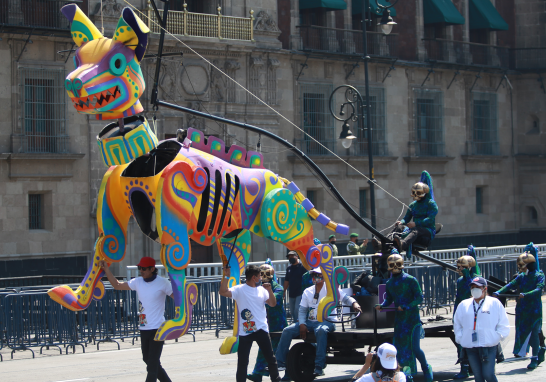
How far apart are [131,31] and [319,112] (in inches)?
788

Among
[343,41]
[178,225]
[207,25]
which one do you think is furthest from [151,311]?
[343,41]

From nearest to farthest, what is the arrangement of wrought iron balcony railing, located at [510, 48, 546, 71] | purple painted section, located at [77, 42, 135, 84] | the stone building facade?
1. purple painted section, located at [77, 42, 135, 84]
2. the stone building facade
3. wrought iron balcony railing, located at [510, 48, 546, 71]

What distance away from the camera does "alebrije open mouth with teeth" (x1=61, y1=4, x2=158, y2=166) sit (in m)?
10.4

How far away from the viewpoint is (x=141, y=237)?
82.6 ft

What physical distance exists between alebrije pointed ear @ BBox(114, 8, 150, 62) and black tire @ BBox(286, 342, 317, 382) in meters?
4.94

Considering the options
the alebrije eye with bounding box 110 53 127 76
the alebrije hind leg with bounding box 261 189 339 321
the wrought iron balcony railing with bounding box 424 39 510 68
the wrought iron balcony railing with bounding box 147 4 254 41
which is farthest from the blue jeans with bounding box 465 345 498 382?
the wrought iron balcony railing with bounding box 424 39 510 68

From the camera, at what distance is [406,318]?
11.5m

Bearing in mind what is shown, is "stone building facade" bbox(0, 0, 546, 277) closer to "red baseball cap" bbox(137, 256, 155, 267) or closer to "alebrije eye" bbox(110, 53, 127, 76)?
"alebrije eye" bbox(110, 53, 127, 76)

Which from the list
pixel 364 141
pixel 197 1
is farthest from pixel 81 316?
pixel 364 141

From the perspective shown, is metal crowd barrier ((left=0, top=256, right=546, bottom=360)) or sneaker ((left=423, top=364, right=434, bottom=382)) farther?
metal crowd barrier ((left=0, top=256, right=546, bottom=360))

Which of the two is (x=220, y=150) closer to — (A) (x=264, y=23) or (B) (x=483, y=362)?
(B) (x=483, y=362)

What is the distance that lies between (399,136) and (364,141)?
6.41 feet

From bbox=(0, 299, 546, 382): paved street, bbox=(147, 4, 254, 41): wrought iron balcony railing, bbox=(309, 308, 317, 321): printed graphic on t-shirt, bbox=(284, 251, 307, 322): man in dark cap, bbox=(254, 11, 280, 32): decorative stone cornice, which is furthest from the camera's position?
bbox=(254, 11, 280, 32): decorative stone cornice

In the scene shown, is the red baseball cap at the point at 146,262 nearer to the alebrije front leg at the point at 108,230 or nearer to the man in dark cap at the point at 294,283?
the alebrije front leg at the point at 108,230
